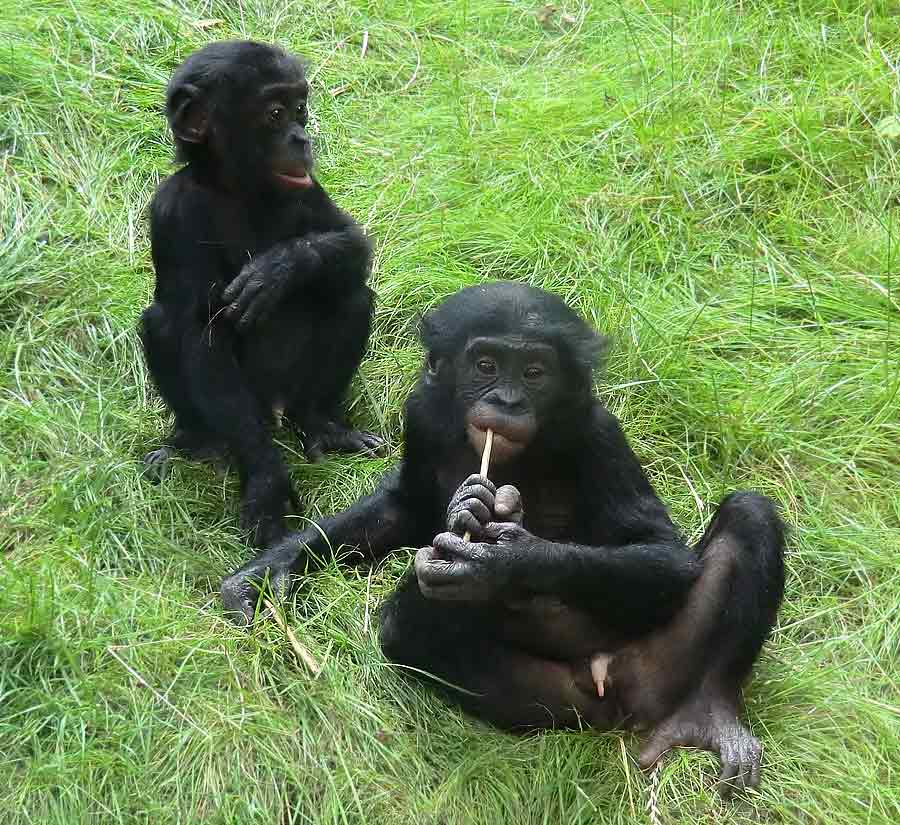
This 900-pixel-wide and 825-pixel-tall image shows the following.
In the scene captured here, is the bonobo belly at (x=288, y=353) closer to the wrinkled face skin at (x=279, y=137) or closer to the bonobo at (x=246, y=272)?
the bonobo at (x=246, y=272)

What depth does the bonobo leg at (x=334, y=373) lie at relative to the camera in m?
6.58

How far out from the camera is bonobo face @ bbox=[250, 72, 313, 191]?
628 centimetres

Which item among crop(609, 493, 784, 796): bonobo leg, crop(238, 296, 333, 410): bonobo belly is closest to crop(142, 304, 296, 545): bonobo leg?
crop(238, 296, 333, 410): bonobo belly

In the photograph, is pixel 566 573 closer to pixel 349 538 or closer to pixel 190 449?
pixel 349 538

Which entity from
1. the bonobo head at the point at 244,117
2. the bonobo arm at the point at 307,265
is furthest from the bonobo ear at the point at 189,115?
the bonobo arm at the point at 307,265

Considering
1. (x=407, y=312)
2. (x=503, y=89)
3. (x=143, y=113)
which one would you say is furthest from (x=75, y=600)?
(x=503, y=89)

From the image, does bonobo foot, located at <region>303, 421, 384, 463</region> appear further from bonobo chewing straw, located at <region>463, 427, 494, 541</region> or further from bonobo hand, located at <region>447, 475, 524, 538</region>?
bonobo hand, located at <region>447, 475, 524, 538</region>

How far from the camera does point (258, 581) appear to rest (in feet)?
18.1

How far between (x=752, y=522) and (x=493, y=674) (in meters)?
1.04

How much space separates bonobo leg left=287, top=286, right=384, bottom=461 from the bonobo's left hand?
2.13m

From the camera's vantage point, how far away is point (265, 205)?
255 inches

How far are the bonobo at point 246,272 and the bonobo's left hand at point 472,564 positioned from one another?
1729 millimetres

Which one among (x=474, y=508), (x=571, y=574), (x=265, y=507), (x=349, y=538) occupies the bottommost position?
(x=265, y=507)

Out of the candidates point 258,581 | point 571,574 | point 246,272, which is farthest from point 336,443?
point 571,574
